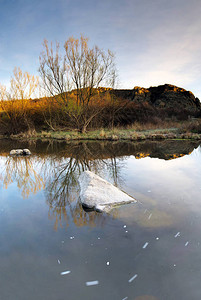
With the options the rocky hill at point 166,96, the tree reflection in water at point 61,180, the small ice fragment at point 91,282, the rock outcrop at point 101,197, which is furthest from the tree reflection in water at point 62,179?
the rocky hill at point 166,96

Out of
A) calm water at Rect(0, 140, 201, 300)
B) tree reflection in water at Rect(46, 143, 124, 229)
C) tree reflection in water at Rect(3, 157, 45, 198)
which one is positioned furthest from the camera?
tree reflection in water at Rect(3, 157, 45, 198)

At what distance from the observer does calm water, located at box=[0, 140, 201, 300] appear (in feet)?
5.64

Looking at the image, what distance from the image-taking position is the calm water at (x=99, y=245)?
172cm

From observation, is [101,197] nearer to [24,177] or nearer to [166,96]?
[24,177]

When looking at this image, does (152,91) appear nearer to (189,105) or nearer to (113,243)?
(189,105)

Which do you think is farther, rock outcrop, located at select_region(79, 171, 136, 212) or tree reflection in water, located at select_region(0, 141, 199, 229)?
rock outcrop, located at select_region(79, 171, 136, 212)

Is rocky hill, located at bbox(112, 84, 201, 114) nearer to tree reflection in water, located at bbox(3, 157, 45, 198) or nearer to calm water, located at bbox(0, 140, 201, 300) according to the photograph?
tree reflection in water, located at bbox(3, 157, 45, 198)

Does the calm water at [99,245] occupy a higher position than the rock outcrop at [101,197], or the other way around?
the rock outcrop at [101,197]

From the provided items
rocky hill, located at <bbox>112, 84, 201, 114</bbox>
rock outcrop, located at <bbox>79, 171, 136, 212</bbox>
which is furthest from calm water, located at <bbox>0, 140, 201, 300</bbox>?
rocky hill, located at <bbox>112, 84, 201, 114</bbox>

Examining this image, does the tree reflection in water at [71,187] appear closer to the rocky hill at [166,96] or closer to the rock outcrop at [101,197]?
the rock outcrop at [101,197]

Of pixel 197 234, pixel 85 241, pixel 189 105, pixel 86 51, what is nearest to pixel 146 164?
pixel 197 234

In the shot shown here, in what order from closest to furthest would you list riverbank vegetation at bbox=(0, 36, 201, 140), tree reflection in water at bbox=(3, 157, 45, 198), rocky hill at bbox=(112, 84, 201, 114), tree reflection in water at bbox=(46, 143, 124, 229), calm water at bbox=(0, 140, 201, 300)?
1. calm water at bbox=(0, 140, 201, 300)
2. tree reflection in water at bbox=(46, 143, 124, 229)
3. tree reflection in water at bbox=(3, 157, 45, 198)
4. riverbank vegetation at bbox=(0, 36, 201, 140)
5. rocky hill at bbox=(112, 84, 201, 114)

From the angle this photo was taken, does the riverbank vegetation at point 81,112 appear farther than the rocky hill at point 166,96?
No

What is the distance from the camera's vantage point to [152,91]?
211 ft
